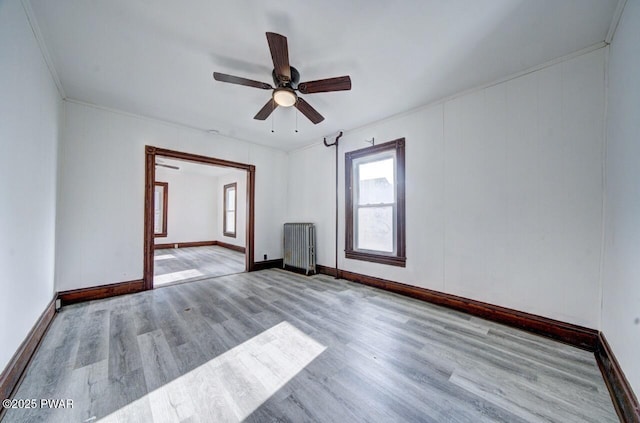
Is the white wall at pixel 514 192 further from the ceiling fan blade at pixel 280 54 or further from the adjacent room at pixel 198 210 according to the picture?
the adjacent room at pixel 198 210

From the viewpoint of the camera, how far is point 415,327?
2.39 meters

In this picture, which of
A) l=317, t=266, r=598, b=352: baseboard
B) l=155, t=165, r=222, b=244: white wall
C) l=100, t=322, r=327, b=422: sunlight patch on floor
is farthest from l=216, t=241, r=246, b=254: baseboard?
l=100, t=322, r=327, b=422: sunlight patch on floor

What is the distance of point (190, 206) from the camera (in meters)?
8.30

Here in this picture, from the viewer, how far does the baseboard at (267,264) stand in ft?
15.9

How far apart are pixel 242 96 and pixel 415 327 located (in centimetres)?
333

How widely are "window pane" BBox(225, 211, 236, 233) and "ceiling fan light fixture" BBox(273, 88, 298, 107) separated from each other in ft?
20.3

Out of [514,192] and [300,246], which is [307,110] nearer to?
[514,192]

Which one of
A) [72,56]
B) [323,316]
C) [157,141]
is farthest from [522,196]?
[157,141]

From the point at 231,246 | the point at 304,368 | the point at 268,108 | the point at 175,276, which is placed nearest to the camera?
the point at 304,368

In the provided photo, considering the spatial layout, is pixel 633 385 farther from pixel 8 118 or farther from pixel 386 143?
pixel 8 118

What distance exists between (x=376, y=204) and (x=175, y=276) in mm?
3873

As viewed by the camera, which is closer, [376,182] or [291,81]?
[291,81]

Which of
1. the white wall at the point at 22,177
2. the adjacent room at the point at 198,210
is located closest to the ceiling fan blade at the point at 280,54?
the white wall at the point at 22,177

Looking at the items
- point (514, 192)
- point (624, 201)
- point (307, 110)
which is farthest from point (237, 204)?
point (624, 201)
